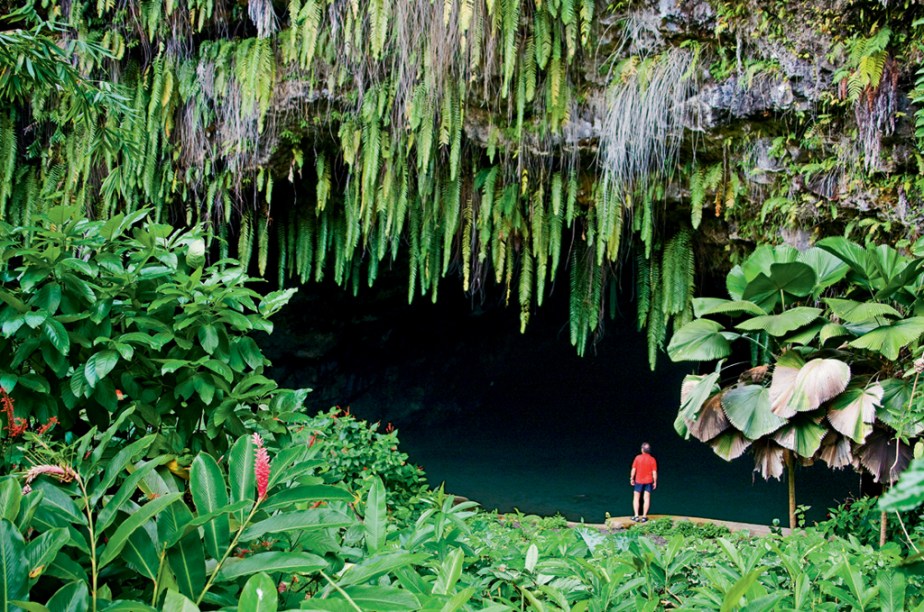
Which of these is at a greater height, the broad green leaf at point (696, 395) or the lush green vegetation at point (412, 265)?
the lush green vegetation at point (412, 265)

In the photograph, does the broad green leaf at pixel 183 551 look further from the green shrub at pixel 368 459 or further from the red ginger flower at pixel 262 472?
the green shrub at pixel 368 459

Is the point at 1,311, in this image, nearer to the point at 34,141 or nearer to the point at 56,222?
the point at 56,222

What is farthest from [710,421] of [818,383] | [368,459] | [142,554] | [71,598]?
[71,598]

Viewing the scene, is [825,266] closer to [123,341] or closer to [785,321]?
[785,321]

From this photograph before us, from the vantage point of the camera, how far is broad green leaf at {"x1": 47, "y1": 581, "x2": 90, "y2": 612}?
85 cm

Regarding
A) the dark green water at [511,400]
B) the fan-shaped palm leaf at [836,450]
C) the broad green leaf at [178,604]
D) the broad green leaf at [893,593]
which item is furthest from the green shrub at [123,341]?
the dark green water at [511,400]

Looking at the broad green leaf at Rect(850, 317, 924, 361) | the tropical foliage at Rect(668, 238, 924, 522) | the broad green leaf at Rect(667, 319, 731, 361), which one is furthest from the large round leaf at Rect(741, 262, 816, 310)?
the broad green leaf at Rect(850, 317, 924, 361)

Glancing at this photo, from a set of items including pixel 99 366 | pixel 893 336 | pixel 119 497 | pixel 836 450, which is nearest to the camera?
pixel 119 497

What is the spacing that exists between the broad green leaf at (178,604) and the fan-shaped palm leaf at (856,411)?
351 cm

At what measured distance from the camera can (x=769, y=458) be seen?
389cm

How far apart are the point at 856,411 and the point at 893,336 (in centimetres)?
40

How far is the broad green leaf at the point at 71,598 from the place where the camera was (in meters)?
0.85

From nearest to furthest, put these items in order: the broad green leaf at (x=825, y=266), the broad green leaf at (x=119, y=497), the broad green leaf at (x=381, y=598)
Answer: the broad green leaf at (x=381, y=598), the broad green leaf at (x=119, y=497), the broad green leaf at (x=825, y=266)

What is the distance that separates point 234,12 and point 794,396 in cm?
495
